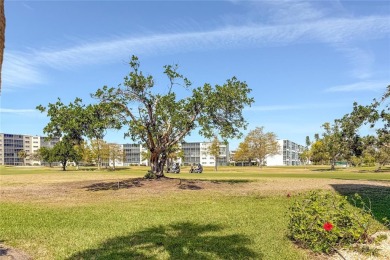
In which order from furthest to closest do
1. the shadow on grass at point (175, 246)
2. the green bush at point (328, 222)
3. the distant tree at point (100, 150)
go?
the distant tree at point (100, 150) → the green bush at point (328, 222) → the shadow on grass at point (175, 246)

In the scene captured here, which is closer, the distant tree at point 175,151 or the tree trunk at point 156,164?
the tree trunk at point 156,164

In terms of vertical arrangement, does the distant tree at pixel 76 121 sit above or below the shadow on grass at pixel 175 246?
above

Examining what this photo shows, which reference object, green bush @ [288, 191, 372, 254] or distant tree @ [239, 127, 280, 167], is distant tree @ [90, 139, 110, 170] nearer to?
distant tree @ [239, 127, 280, 167]

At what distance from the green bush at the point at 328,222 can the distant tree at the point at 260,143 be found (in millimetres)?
101077

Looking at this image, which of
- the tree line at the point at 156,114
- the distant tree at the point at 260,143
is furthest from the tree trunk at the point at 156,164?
the distant tree at the point at 260,143

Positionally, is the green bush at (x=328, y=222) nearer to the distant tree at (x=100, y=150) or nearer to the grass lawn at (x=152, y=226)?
the grass lawn at (x=152, y=226)

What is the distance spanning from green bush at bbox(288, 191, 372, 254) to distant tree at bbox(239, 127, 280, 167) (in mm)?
101077

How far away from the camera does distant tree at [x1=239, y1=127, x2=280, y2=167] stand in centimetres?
10925

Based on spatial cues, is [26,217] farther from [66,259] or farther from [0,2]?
[0,2]

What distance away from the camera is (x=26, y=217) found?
1409cm

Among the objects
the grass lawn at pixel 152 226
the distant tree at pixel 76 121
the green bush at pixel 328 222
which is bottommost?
the grass lawn at pixel 152 226

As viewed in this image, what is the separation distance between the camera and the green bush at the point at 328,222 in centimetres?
860

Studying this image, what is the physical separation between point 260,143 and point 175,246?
103 meters

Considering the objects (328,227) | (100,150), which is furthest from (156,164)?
(100,150)
